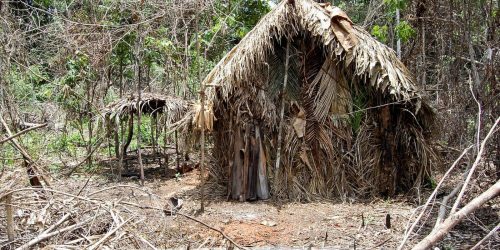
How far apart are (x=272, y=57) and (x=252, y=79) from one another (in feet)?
2.31

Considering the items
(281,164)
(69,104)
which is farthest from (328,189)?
(69,104)

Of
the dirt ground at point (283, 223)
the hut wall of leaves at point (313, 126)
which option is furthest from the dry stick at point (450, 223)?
the hut wall of leaves at point (313, 126)

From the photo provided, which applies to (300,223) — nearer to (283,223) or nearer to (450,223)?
(283,223)

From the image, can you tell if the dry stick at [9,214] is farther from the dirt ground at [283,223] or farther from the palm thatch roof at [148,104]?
the palm thatch roof at [148,104]

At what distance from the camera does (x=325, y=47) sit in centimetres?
910

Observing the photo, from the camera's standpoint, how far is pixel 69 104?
489 inches

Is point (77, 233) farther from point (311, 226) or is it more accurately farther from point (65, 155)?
point (65, 155)

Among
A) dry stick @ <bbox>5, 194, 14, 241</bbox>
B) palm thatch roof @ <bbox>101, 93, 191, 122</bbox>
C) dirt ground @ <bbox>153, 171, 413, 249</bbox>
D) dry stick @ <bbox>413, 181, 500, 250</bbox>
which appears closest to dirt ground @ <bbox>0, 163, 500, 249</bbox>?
dirt ground @ <bbox>153, 171, 413, 249</bbox>

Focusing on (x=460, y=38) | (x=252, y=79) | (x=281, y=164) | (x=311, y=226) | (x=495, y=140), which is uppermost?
(x=460, y=38)

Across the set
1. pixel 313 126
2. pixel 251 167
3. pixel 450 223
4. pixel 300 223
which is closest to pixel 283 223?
pixel 300 223

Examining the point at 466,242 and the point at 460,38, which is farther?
the point at 460,38

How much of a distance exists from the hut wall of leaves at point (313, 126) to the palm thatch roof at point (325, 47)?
0.03m

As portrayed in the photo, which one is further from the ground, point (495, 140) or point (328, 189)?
point (495, 140)

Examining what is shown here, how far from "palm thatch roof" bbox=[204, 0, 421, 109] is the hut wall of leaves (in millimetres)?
27
